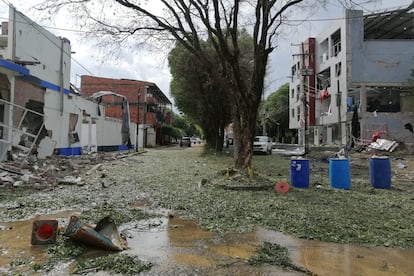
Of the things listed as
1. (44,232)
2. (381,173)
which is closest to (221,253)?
(44,232)

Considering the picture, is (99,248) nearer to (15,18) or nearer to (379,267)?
(379,267)

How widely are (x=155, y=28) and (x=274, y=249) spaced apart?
31.6 feet

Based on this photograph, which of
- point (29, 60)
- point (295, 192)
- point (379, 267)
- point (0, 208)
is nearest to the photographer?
point (379, 267)

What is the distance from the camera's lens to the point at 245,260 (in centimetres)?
424

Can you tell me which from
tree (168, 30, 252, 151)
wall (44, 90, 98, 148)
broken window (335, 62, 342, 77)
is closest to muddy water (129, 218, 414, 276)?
wall (44, 90, 98, 148)

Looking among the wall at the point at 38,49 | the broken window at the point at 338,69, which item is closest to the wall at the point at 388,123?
the broken window at the point at 338,69

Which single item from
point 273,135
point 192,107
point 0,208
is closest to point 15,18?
point 0,208

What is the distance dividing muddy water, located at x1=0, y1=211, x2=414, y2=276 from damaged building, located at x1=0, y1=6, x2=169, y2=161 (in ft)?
24.1

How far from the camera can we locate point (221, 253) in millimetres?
4512

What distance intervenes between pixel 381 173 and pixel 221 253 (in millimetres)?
7211

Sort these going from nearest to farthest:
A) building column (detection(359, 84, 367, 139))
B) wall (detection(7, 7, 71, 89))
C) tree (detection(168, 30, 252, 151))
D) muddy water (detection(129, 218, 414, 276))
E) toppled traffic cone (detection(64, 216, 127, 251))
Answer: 1. muddy water (detection(129, 218, 414, 276))
2. toppled traffic cone (detection(64, 216, 127, 251))
3. wall (detection(7, 7, 71, 89))
4. tree (detection(168, 30, 252, 151))
5. building column (detection(359, 84, 367, 139))

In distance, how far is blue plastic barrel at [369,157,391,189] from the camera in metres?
9.98

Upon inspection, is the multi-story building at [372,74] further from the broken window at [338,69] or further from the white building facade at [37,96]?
the white building facade at [37,96]

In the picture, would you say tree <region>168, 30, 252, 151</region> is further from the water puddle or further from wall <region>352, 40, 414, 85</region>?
the water puddle
